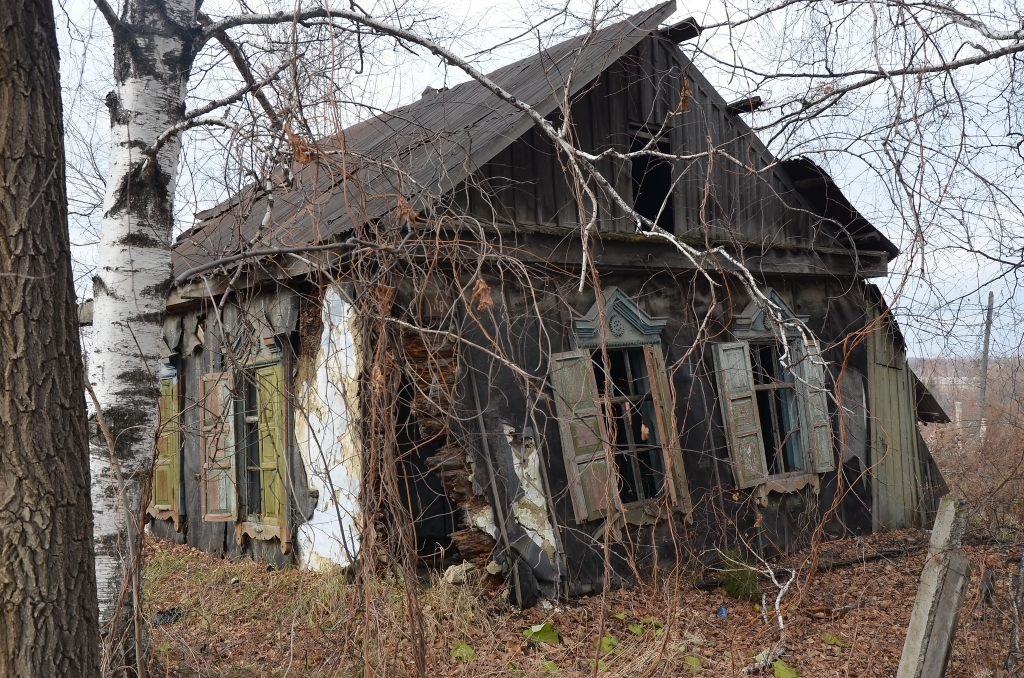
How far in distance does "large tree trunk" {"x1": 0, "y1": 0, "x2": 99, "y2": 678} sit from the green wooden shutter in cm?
402

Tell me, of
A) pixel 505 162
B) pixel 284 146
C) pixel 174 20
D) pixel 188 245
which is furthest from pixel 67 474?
pixel 188 245

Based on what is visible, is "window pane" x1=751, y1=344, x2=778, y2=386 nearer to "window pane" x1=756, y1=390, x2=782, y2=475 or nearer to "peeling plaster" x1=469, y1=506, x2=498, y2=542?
"window pane" x1=756, y1=390, x2=782, y2=475

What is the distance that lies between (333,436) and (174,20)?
3257 millimetres

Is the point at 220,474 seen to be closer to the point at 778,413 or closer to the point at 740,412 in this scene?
the point at 740,412

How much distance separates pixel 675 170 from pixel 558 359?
109 inches

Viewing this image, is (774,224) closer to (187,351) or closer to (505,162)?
(505,162)

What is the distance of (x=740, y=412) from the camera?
8.24m

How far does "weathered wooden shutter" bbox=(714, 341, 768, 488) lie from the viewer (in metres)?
8.09

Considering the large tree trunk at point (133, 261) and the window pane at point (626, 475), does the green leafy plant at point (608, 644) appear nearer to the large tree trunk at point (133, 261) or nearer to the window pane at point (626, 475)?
the window pane at point (626, 475)

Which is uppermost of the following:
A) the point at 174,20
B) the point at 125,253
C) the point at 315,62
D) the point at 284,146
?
the point at 174,20

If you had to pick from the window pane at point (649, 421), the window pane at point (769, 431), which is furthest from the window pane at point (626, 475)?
the window pane at point (769, 431)

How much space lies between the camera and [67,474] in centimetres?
319

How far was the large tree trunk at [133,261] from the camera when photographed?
172 inches

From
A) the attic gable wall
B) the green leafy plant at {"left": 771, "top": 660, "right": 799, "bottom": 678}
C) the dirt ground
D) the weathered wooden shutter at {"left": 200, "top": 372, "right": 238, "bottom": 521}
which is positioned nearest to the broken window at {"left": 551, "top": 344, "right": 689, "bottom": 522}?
the dirt ground
